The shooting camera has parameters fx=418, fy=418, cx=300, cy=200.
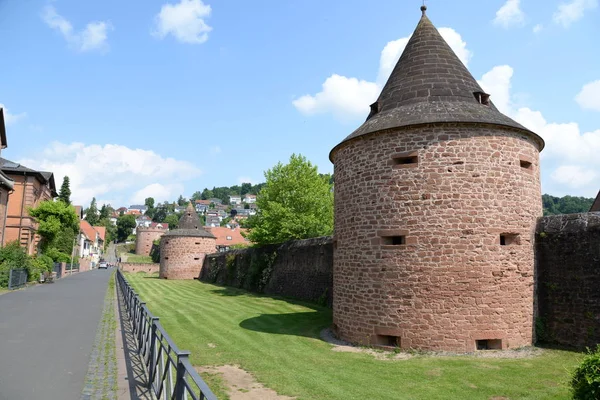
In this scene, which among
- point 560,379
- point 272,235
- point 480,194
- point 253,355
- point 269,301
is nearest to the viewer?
point 560,379

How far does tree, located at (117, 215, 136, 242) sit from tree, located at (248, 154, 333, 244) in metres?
105

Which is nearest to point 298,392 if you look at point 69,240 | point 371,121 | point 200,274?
point 371,121

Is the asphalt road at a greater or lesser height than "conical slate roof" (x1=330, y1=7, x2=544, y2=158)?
lesser

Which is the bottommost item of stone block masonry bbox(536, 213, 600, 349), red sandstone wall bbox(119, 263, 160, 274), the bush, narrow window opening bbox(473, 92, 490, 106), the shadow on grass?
red sandstone wall bbox(119, 263, 160, 274)

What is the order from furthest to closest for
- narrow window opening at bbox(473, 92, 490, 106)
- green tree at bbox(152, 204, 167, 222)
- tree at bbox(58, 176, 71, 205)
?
1. green tree at bbox(152, 204, 167, 222)
2. tree at bbox(58, 176, 71, 205)
3. narrow window opening at bbox(473, 92, 490, 106)

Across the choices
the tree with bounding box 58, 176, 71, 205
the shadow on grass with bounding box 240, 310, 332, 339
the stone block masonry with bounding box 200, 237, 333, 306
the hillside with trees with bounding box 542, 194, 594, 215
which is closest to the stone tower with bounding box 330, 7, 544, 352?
the shadow on grass with bounding box 240, 310, 332, 339

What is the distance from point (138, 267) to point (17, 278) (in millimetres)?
37460

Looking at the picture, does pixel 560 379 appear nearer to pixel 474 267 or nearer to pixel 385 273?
pixel 474 267

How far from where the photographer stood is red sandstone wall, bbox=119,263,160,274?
59469 mm

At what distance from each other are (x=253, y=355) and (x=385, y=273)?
12.5 ft

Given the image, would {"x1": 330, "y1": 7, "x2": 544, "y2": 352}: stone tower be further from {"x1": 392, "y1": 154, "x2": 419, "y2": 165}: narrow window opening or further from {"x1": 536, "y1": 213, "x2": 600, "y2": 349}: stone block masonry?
{"x1": 536, "y1": 213, "x2": 600, "y2": 349}: stone block masonry

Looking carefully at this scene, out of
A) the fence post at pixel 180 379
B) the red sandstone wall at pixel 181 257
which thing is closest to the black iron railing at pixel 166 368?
the fence post at pixel 180 379

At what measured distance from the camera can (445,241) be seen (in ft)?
33.3

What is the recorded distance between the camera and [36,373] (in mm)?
7176
